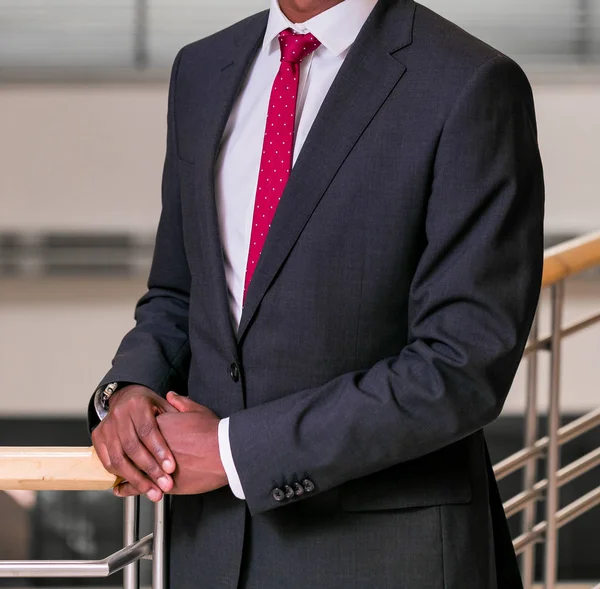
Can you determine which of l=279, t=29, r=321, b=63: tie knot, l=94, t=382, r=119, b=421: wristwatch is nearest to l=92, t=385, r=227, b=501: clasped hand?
l=94, t=382, r=119, b=421: wristwatch

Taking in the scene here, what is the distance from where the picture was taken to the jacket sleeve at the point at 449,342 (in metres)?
1.09

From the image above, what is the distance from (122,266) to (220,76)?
296 centimetres

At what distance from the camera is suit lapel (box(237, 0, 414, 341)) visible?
1165 mm

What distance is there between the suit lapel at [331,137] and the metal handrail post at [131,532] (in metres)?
0.24

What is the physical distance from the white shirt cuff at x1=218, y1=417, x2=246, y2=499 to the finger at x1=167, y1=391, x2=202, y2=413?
0.26 ft

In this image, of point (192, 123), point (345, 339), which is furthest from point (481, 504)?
point (192, 123)

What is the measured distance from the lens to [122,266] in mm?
4246

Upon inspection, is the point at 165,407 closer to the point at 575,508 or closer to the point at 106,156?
the point at 575,508

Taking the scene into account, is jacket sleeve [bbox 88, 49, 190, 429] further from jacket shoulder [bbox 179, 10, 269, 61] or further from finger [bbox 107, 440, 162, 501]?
finger [bbox 107, 440, 162, 501]

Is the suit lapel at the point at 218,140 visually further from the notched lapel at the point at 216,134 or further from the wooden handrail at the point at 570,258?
the wooden handrail at the point at 570,258

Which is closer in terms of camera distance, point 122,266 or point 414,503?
point 414,503

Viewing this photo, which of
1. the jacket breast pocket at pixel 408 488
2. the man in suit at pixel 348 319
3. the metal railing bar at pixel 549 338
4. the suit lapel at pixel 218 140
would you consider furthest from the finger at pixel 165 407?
the metal railing bar at pixel 549 338

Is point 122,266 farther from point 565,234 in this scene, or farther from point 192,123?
point 192,123

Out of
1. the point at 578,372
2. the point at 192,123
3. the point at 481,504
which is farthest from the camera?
the point at 578,372
